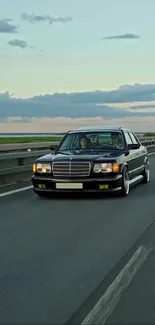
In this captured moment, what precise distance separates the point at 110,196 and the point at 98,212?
2.55 meters

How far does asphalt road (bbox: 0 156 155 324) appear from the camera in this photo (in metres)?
5.19

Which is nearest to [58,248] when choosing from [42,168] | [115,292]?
[115,292]

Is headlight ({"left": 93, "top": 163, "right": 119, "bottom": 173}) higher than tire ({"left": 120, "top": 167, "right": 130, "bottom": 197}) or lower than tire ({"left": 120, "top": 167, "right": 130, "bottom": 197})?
higher

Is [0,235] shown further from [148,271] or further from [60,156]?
[60,156]

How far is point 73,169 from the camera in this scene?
12.1 meters

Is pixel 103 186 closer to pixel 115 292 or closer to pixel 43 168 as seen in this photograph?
pixel 43 168

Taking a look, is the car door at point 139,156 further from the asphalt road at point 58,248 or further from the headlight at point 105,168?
the headlight at point 105,168

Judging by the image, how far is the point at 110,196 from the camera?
43.3ft

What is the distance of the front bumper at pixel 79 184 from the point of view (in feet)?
39.9

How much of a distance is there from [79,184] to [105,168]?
2.10 feet

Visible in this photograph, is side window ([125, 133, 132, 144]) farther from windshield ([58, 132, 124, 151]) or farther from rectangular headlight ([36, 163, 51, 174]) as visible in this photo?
rectangular headlight ([36, 163, 51, 174])

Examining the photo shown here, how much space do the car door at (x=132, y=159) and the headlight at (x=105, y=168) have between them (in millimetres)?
1002

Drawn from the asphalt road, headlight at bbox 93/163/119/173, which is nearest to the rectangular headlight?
the asphalt road

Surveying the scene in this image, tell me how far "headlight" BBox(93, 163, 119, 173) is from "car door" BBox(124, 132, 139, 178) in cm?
A: 100
